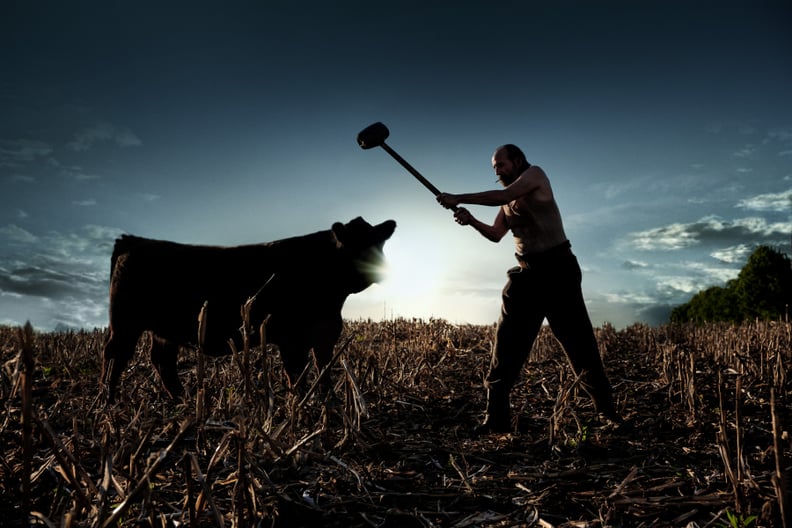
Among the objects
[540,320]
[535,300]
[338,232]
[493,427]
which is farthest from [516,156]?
[493,427]

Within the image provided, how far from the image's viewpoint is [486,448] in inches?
160

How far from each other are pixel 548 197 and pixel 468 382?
3027 millimetres

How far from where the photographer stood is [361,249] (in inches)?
223

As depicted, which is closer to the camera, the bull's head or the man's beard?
the man's beard

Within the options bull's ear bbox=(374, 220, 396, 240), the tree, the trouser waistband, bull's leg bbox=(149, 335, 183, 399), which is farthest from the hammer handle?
the tree

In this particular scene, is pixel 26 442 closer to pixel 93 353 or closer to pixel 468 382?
pixel 468 382

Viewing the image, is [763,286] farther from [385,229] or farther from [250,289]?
[250,289]

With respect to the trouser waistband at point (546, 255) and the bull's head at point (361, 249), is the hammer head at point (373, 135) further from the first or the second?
the trouser waistband at point (546, 255)

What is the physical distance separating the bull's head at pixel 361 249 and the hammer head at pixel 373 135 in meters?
1.05

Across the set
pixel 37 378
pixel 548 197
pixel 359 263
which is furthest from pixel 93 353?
pixel 548 197

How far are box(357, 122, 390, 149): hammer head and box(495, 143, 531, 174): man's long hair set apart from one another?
5.49 feet

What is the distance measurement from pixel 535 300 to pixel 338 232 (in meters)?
2.13

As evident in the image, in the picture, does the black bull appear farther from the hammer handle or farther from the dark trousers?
the dark trousers

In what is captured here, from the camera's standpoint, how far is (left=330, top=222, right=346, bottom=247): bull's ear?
215 inches
